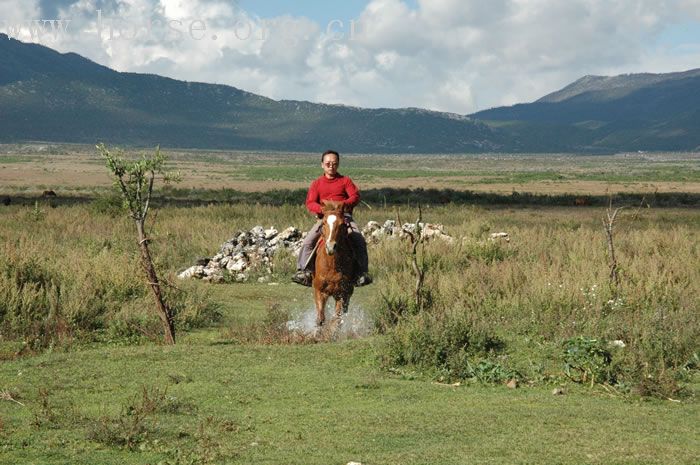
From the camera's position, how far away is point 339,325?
46.8 feet

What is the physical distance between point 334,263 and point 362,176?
10015 cm

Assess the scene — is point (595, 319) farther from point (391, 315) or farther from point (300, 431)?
point (300, 431)

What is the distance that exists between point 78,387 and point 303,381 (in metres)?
2.39

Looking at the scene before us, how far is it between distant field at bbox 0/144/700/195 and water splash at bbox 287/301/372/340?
5.71 metres

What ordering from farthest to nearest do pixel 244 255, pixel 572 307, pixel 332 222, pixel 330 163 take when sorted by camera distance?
pixel 244 255, pixel 330 163, pixel 572 307, pixel 332 222

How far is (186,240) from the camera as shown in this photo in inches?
1035

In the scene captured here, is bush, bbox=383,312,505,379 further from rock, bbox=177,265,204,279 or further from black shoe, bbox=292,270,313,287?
rock, bbox=177,265,204,279

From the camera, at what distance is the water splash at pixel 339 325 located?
547 inches

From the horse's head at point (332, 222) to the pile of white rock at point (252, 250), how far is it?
750cm

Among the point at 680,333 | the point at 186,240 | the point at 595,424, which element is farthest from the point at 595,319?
the point at 186,240

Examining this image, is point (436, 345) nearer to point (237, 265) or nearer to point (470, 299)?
point (470, 299)

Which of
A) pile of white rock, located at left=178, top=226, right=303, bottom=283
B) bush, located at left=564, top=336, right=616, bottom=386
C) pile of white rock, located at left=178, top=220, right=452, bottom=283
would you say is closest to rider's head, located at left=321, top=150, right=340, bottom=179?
bush, located at left=564, top=336, right=616, bottom=386

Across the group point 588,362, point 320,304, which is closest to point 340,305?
point 320,304

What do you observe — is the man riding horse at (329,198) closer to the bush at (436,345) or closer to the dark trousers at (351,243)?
the dark trousers at (351,243)
